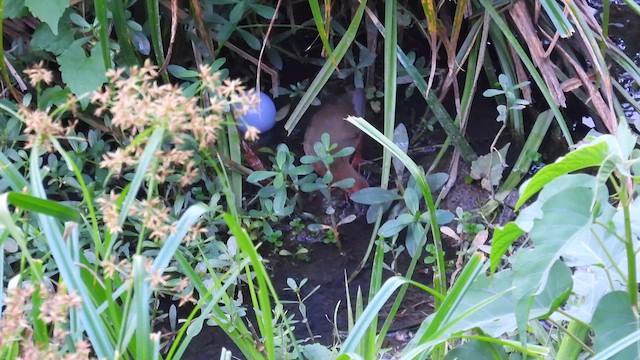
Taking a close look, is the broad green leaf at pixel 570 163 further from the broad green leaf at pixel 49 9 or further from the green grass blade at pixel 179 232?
the broad green leaf at pixel 49 9

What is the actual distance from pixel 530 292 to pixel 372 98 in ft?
4.26

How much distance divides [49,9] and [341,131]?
81cm

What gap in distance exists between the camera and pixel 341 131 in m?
1.92

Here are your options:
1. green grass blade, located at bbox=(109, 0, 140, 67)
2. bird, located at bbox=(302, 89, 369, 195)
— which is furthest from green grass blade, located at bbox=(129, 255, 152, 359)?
bird, located at bbox=(302, 89, 369, 195)

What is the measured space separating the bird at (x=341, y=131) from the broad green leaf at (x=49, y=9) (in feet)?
2.34

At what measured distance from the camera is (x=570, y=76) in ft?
6.01

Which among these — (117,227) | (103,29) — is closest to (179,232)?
(117,227)

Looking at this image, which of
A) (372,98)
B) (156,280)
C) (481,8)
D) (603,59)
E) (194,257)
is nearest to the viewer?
(156,280)

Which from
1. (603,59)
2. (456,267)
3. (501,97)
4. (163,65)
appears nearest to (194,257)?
(163,65)

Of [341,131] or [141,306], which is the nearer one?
[141,306]

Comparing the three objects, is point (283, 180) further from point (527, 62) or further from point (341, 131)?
point (527, 62)

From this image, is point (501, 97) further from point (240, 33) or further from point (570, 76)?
point (240, 33)

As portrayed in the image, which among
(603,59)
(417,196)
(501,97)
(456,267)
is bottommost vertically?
(456,267)

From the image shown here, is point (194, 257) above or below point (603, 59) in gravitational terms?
below
